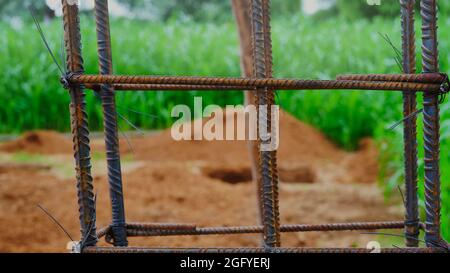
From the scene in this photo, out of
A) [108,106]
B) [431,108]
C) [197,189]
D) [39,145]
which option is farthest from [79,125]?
[39,145]

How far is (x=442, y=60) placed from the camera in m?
4.50

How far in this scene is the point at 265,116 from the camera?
111 cm

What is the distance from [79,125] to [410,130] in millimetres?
710

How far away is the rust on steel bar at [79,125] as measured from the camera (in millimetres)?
1094

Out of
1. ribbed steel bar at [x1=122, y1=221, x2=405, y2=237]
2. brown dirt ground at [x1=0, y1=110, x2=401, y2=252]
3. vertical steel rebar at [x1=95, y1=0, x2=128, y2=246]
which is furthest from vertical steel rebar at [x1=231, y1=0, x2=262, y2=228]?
vertical steel rebar at [x1=95, y1=0, x2=128, y2=246]

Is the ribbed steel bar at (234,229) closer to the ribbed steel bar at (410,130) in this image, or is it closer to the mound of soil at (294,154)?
the ribbed steel bar at (410,130)

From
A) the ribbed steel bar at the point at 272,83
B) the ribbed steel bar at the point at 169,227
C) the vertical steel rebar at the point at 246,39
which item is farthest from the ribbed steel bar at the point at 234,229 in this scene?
the vertical steel rebar at the point at 246,39

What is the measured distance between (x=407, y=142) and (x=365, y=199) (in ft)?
7.09

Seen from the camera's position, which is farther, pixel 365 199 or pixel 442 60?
pixel 442 60

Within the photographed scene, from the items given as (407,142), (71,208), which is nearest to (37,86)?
(71,208)

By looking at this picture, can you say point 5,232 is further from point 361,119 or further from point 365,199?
point 361,119

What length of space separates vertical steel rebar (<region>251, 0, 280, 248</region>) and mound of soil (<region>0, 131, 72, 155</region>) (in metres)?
3.64

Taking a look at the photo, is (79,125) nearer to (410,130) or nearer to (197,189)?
(410,130)

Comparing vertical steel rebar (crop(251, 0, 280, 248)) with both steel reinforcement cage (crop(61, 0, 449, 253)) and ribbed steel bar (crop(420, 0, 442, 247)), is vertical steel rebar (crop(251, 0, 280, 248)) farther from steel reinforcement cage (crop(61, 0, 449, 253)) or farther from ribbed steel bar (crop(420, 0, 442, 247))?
ribbed steel bar (crop(420, 0, 442, 247))
